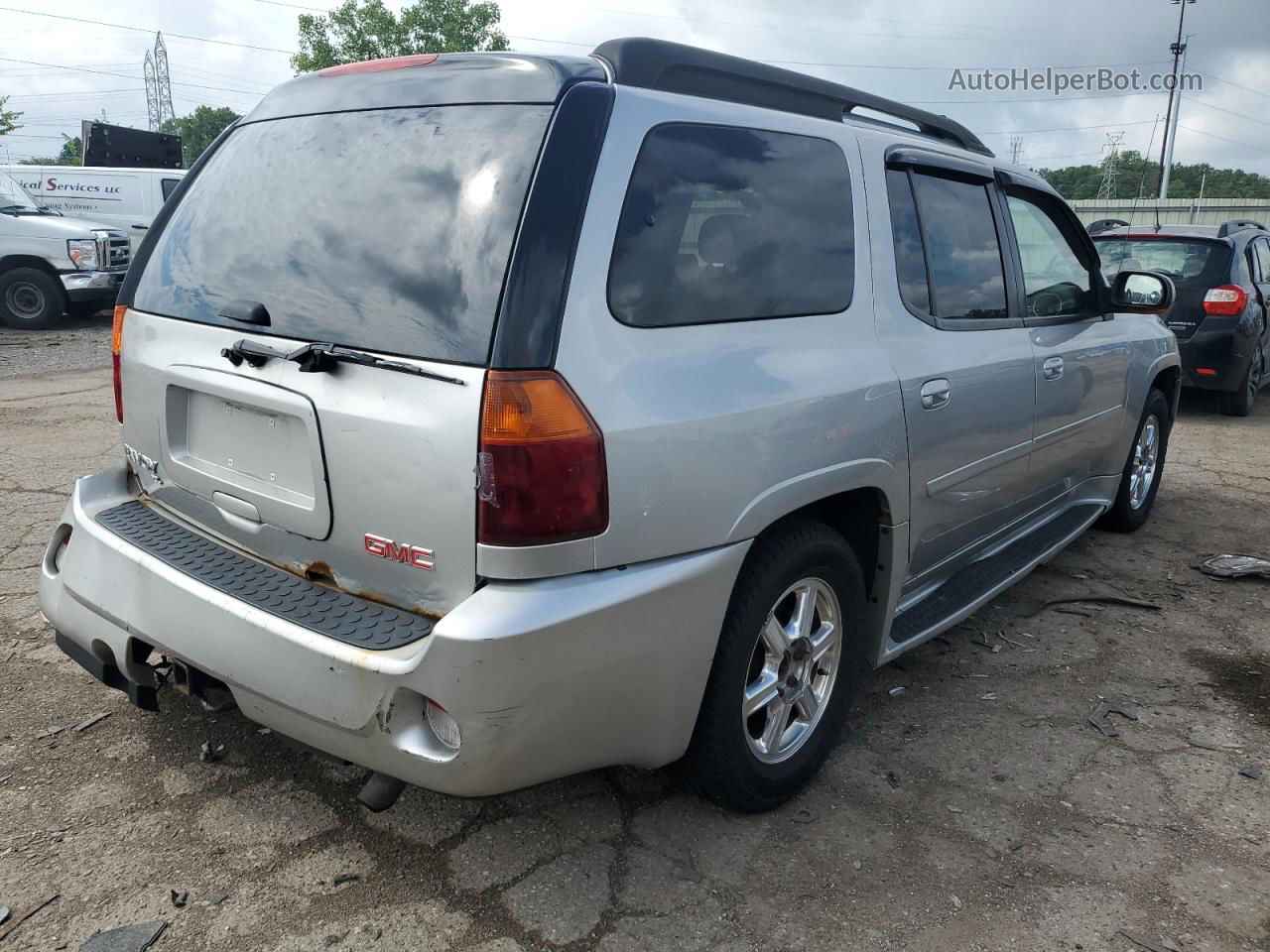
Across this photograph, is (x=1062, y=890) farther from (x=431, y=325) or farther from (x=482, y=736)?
(x=431, y=325)

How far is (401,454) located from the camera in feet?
6.63

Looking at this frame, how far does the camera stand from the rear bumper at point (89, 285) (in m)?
12.4

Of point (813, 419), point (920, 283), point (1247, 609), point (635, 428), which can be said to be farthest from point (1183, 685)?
point (635, 428)

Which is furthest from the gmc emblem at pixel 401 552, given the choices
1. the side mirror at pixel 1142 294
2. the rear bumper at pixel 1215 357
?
the rear bumper at pixel 1215 357

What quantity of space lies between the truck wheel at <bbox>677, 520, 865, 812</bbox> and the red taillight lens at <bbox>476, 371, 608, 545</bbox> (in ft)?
1.97

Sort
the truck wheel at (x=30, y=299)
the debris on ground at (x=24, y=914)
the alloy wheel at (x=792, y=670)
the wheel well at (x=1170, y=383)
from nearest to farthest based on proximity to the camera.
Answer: the debris on ground at (x=24, y=914)
the alloy wheel at (x=792, y=670)
the wheel well at (x=1170, y=383)
the truck wheel at (x=30, y=299)

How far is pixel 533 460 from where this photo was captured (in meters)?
1.95

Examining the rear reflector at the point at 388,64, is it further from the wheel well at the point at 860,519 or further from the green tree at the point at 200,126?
the green tree at the point at 200,126

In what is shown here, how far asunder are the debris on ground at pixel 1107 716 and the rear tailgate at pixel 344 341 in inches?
90.6

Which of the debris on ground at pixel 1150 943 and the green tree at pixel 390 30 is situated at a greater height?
the green tree at pixel 390 30

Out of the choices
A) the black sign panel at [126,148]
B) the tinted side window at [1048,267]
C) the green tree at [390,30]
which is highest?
the green tree at [390,30]

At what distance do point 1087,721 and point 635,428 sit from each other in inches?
83.6

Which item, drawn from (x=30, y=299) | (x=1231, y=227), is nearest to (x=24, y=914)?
(x=1231, y=227)

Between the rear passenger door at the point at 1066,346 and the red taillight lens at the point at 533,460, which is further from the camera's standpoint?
the rear passenger door at the point at 1066,346
